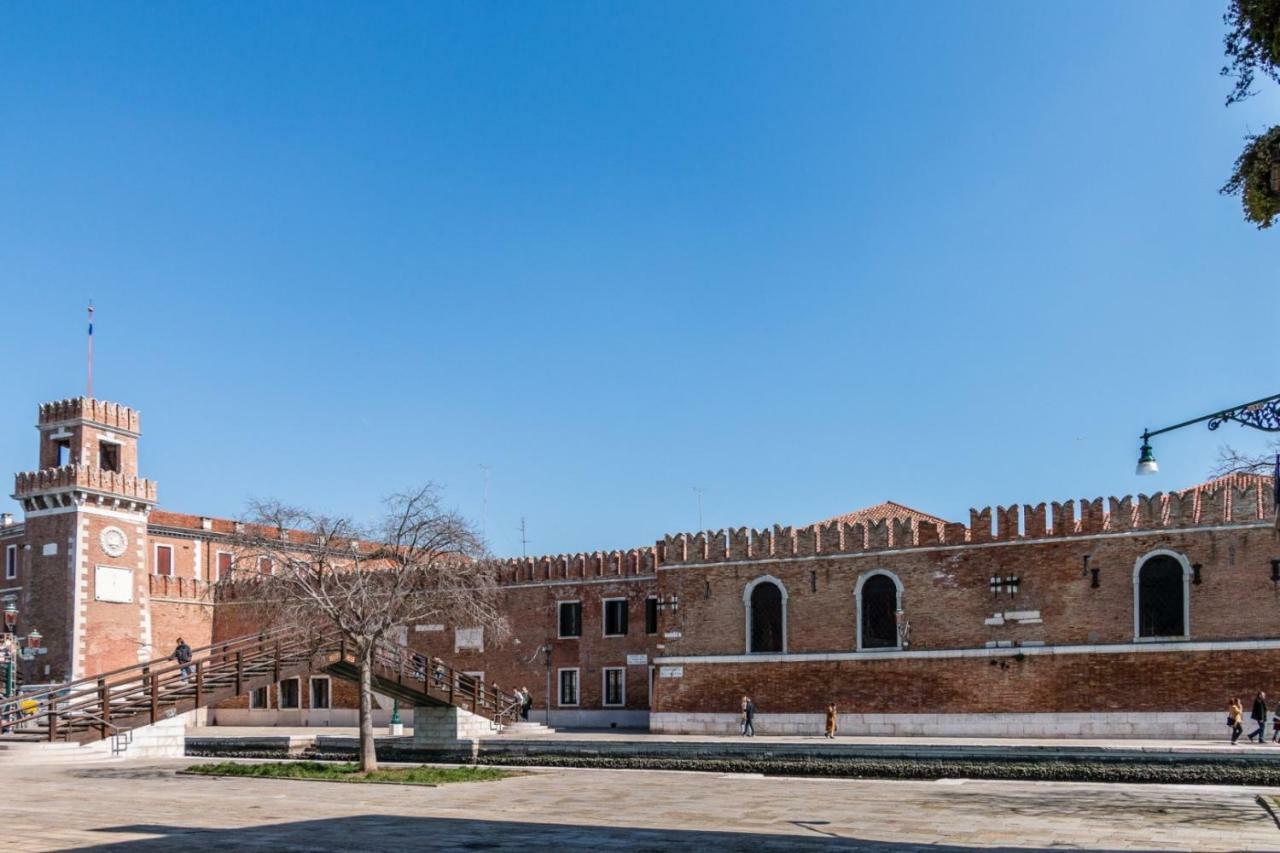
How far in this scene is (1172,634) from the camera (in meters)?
26.4

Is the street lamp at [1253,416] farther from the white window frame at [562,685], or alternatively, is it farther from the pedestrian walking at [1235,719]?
the white window frame at [562,685]

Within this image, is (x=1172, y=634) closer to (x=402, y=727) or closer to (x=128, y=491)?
(x=402, y=727)

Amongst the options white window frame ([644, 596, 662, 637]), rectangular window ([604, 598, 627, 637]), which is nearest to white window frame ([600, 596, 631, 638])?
rectangular window ([604, 598, 627, 637])

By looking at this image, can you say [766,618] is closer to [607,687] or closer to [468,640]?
[607,687]

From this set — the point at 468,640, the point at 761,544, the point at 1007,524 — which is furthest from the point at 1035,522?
the point at 468,640

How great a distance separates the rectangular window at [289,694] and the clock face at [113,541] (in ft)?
23.1

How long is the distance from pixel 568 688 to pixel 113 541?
49.2 ft

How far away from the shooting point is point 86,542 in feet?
124

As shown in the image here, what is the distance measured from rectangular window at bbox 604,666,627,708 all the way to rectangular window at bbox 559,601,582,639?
1514 mm

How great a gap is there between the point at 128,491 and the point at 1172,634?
3032 cm

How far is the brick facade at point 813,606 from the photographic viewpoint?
86.0 feet

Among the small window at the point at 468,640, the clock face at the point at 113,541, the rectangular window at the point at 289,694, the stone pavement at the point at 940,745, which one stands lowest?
the rectangular window at the point at 289,694

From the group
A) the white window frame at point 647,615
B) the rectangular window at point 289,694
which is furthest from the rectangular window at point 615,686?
the rectangular window at point 289,694

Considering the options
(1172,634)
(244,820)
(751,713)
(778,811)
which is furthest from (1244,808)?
(751,713)
